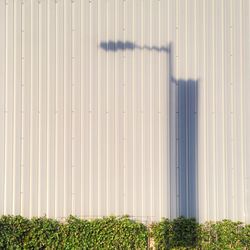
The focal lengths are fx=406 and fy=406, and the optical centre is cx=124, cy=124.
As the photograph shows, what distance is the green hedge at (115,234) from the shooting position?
5.47 m

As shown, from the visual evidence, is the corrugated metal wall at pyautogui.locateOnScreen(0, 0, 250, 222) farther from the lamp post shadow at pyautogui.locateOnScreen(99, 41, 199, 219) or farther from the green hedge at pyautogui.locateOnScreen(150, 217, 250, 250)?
the green hedge at pyautogui.locateOnScreen(150, 217, 250, 250)

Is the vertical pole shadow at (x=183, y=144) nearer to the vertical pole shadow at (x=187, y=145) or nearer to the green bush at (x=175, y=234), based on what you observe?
the vertical pole shadow at (x=187, y=145)

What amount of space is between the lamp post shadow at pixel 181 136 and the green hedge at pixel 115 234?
26cm

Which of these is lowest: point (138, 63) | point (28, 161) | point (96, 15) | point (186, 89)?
point (28, 161)

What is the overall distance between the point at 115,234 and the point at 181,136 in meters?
1.62

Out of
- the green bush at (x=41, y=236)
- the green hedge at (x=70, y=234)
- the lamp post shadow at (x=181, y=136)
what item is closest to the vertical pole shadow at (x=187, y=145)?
the lamp post shadow at (x=181, y=136)

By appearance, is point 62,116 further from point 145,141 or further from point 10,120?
point 145,141

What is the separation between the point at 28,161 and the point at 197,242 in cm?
258

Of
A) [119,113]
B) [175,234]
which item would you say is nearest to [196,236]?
Answer: [175,234]

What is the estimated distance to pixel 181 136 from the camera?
570 cm

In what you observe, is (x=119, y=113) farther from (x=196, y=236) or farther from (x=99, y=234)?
(x=196, y=236)

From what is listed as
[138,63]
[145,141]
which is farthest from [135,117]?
[138,63]

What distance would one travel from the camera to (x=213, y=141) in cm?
570

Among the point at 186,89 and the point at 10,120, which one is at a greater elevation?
the point at 186,89
